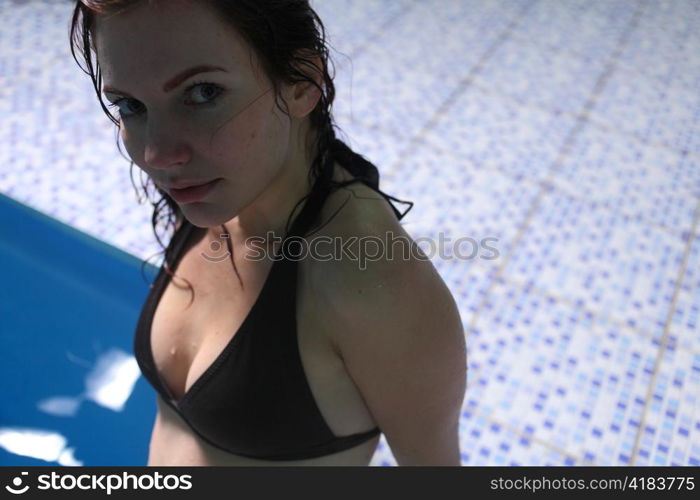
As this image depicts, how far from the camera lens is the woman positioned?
2.82 feet

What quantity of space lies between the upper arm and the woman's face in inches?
8.7

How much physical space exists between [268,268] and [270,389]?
219 mm

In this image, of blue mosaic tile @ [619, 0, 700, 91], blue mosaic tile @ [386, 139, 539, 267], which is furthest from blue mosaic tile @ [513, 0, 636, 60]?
blue mosaic tile @ [386, 139, 539, 267]

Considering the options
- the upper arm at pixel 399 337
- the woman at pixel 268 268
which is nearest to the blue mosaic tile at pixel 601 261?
the woman at pixel 268 268

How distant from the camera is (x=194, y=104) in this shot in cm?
89

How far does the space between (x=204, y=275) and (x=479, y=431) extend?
3.76 feet

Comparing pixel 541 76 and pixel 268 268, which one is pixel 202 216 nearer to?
pixel 268 268

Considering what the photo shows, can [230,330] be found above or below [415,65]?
above

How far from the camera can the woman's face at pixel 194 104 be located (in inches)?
32.6

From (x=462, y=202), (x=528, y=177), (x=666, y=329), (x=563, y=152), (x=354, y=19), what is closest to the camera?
(x=666, y=329)

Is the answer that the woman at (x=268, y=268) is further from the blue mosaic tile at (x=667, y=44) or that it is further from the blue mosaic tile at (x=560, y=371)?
the blue mosaic tile at (x=667, y=44)

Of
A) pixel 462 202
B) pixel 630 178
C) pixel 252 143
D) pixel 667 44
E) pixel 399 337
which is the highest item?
pixel 252 143

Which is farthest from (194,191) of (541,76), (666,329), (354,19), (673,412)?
(354,19)

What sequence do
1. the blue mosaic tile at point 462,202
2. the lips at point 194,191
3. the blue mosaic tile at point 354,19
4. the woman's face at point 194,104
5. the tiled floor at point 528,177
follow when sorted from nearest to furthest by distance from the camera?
the woman's face at point 194,104 < the lips at point 194,191 < the tiled floor at point 528,177 < the blue mosaic tile at point 462,202 < the blue mosaic tile at point 354,19
